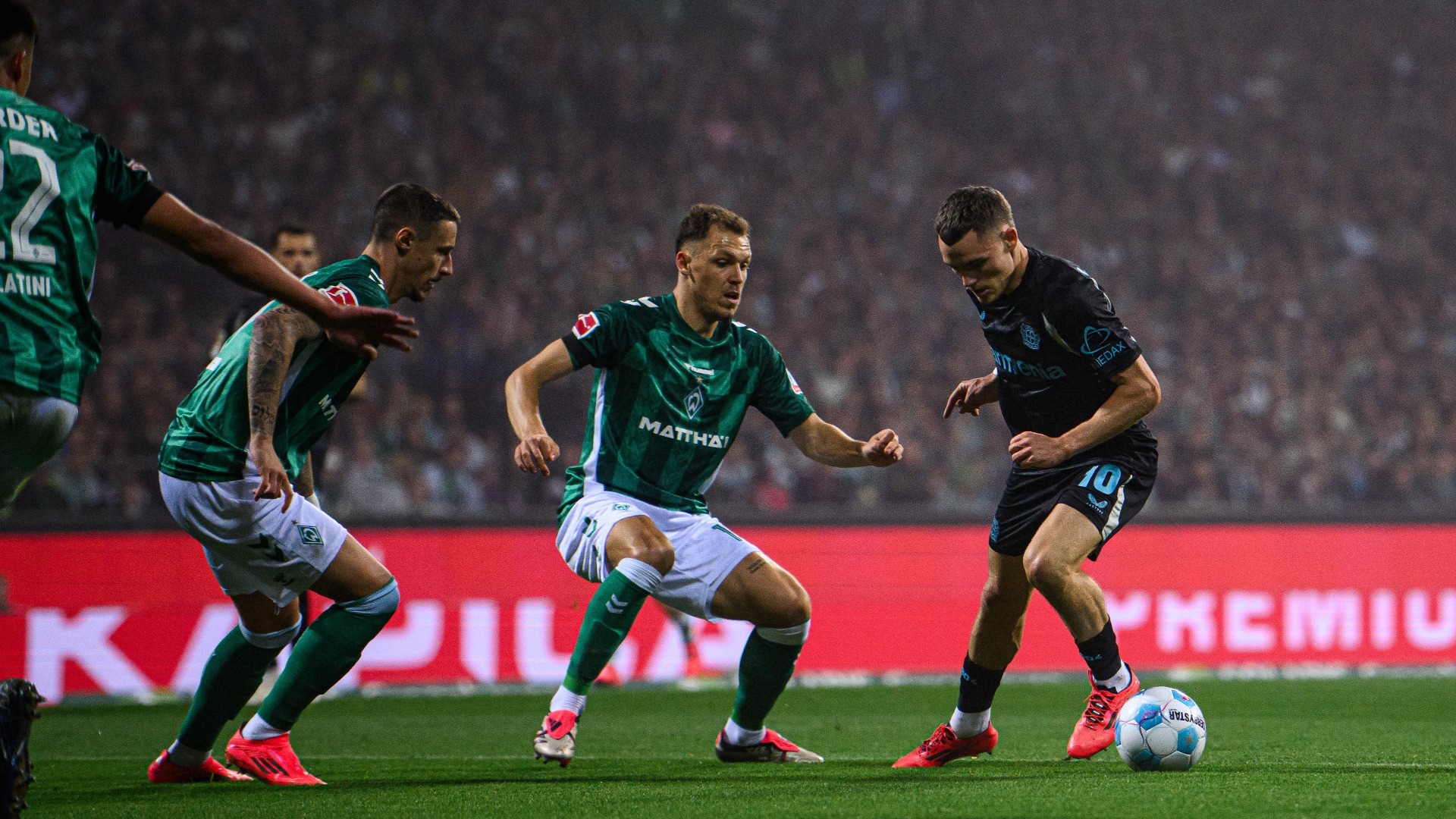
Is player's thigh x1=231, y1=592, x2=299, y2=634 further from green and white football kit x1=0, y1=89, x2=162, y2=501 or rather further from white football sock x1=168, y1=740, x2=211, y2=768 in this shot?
green and white football kit x1=0, y1=89, x2=162, y2=501

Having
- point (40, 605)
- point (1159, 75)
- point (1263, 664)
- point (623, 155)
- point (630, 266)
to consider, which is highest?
point (1159, 75)

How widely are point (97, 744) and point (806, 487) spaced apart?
22.2ft

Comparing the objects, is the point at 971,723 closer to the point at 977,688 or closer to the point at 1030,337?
the point at 977,688

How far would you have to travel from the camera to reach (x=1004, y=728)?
6.92 metres

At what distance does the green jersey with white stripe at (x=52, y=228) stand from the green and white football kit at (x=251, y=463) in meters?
1.11

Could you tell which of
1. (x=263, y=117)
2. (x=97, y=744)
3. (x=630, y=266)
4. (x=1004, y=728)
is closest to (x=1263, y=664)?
(x=1004, y=728)

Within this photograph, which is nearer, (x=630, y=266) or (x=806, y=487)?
(x=806, y=487)

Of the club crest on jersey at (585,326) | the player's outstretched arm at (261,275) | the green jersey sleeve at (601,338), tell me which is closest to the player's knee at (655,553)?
the green jersey sleeve at (601,338)

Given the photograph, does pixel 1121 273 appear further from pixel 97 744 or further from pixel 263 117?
pixel 97 744

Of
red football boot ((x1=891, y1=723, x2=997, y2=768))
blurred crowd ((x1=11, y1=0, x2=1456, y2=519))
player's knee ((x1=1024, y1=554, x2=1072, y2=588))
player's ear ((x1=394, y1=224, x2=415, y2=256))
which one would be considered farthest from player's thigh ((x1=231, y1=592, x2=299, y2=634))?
blurred crowd ((x1=11, y1=0, x2=1456, y2=519))

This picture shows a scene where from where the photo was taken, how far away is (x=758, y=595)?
5.15m

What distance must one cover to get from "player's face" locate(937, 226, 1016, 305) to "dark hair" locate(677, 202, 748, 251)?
770 mm

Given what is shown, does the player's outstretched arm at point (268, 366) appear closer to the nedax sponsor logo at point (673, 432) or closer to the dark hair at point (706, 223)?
the nedax sponsor logo at point (673, 432)

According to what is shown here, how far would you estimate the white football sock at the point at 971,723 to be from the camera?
518 cm
